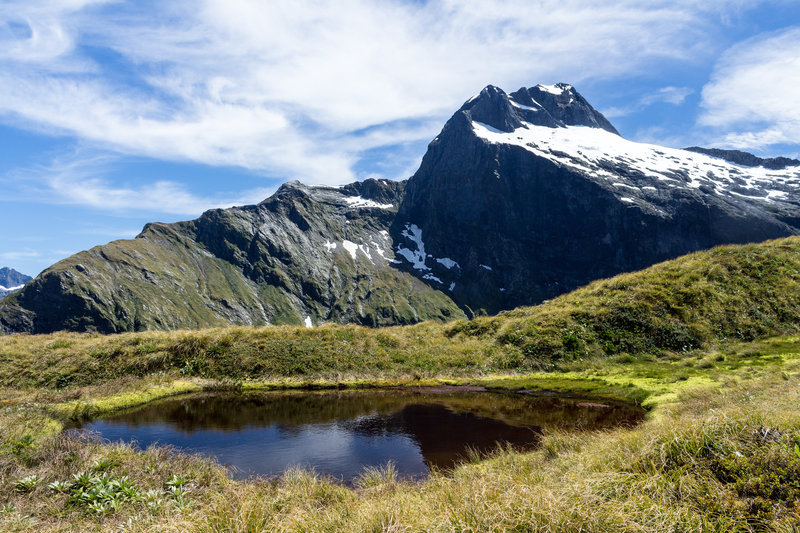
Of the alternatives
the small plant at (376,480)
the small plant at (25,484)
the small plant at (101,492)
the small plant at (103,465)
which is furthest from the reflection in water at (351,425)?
the small plant at (25,484)

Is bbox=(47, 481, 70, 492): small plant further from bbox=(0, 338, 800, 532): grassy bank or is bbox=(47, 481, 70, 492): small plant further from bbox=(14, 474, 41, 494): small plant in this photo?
bbox=(14, 474, 41, 494): small plant

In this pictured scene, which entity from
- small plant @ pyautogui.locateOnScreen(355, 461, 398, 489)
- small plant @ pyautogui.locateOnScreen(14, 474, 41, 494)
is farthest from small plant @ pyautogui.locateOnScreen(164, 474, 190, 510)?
small plant @ pyautogui.locateOnScreen(355, 461, 398, 489)

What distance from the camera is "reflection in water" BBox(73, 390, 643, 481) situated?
1691 cm

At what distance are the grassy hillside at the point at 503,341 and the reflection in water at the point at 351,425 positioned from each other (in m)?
6.23

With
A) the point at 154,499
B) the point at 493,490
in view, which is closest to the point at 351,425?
the point at 154,499

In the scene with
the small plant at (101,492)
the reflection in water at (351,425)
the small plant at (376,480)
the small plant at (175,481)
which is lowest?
the reflection in water at (351,425)

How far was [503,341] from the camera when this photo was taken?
37.8 m

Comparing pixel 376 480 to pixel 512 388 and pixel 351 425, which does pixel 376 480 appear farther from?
pixel 512 388

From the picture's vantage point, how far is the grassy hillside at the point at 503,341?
3309 cm

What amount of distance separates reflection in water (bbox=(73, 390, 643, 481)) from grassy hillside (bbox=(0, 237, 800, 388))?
20.4 ft

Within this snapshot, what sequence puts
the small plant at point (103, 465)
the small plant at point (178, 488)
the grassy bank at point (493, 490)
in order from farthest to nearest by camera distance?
1. the small plant at point (103, 465)
2. the small plant at point (178, 488)
3. the grassy bank at point (493, 490)

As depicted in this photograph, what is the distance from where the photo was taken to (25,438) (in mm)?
15484

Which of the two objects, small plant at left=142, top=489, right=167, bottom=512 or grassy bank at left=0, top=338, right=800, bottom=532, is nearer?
grassy bank at left=0, top=338, right=800, bottom=532

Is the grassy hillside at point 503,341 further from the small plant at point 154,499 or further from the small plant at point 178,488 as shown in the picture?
the small plant at point 154,499
